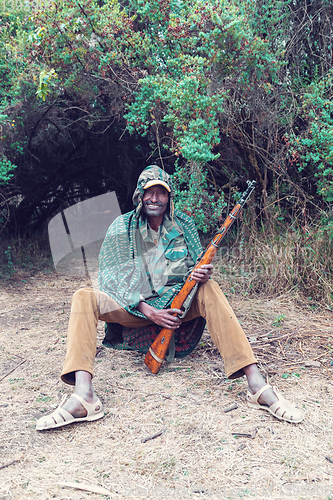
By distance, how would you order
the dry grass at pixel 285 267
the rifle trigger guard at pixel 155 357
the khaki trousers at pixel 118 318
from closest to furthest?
the khaki trousers at pixel 118 318 → the rifle trigger guard at pixel 155 357 → the dry grass at pixel 285 267

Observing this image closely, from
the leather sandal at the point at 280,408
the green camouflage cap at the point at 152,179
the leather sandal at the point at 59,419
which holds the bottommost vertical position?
the leather sandal at the point at 280,408

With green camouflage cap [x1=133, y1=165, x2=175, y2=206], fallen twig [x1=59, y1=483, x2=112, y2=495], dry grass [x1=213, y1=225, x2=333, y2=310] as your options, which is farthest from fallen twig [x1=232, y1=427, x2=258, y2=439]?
dry grass [x1=213, y1=225, x2=333, y2=310]

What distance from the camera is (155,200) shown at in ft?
8.17

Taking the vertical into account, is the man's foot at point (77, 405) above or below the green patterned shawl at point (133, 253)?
below

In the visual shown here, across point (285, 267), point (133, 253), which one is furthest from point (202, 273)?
point (285, 267)

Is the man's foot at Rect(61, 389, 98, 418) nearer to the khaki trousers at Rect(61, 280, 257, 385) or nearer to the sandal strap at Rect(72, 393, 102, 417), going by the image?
the sandal strap at Rect(72, 393, 102, 417)

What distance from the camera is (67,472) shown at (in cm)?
155

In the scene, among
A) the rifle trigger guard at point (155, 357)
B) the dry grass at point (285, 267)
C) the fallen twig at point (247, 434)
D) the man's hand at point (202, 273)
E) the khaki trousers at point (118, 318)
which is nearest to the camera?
the fallen twig at point (247, 434)

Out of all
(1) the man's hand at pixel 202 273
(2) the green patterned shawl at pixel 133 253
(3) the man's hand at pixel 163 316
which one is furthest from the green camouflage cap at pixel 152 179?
(3) the man's hand at pixel 163 316

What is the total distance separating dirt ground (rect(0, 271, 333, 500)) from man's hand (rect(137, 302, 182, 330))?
0.37 meters

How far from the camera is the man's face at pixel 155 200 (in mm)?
2502

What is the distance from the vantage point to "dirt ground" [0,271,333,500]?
148 centimetres

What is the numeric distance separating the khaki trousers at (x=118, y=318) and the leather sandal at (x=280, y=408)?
0.45ft

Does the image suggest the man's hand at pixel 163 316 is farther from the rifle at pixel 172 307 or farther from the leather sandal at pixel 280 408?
the leather sandal at pixel 280 408
